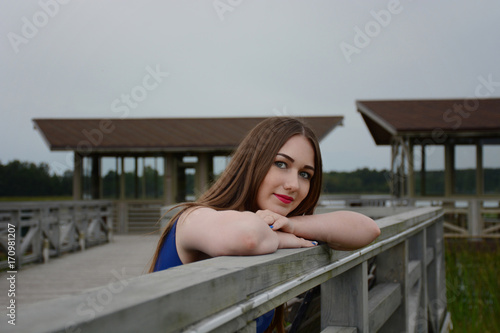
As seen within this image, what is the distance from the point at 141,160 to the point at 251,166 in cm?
1520

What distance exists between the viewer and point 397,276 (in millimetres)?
3395

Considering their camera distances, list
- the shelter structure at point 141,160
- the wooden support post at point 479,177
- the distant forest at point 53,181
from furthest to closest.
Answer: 1. the distant forest at point 53,181
2. the shelter structure at point 141,160
3. the wooden support post at point 479,177

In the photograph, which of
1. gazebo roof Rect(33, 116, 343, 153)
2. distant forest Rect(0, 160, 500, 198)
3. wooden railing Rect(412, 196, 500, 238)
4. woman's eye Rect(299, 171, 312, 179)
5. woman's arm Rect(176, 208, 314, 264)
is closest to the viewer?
woman's arm Rect(176, 208, 314, 264)

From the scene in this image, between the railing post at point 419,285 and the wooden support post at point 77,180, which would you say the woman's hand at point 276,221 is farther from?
the wooden support post at point 77,180

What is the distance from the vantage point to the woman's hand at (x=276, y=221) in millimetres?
1688

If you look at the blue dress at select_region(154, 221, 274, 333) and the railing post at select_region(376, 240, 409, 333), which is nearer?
the blue dress at select_region(154, 221, 274, 333)

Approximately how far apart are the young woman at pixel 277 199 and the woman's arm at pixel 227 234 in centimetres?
1

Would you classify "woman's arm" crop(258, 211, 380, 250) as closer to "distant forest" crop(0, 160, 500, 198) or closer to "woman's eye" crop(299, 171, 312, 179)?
"woman's eye" crop(299, 171, 312, 179)

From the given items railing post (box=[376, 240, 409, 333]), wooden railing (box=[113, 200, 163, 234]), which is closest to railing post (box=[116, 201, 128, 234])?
wooden railing (box=[113, 200, 163, 234])

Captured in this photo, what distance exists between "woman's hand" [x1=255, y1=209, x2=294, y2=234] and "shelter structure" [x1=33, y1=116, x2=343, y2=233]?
1420 cm

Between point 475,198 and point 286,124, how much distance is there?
43.3ft

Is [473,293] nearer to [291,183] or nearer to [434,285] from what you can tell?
[434,285]

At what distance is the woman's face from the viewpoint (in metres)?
1.96

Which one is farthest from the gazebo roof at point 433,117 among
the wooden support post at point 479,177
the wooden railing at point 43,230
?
the wooden railing at point 43,230
